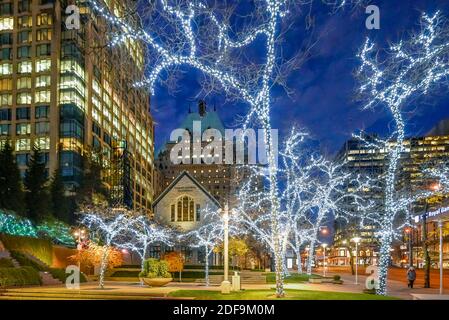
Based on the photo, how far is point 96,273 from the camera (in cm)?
5384

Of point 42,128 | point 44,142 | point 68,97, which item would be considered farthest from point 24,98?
point 44,142

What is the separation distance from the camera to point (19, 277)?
114 feet

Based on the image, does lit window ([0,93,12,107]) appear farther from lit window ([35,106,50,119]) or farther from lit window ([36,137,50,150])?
lit window ([36,137,50,150])

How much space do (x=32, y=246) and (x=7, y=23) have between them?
263ft

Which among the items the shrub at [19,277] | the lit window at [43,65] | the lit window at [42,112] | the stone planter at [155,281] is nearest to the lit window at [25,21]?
the lit window at [43,65]

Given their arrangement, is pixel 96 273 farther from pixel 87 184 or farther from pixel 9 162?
pixel 87 184

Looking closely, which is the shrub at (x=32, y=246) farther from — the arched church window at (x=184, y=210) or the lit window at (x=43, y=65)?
the lit window at (x=43, y=65)

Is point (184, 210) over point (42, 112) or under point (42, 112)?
under

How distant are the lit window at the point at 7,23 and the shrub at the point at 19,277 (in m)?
86.0

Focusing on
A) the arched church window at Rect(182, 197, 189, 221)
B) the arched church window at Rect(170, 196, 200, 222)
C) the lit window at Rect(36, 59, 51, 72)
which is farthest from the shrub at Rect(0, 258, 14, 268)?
the lit window at Rect(36, 59, 51, 72)

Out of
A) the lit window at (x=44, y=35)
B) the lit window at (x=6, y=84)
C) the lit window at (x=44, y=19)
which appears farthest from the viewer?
the lit window at (x=6, y=84)

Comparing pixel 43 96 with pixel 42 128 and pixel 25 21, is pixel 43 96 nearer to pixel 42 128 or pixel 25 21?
pixel 42 128

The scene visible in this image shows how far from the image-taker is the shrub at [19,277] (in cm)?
3225
